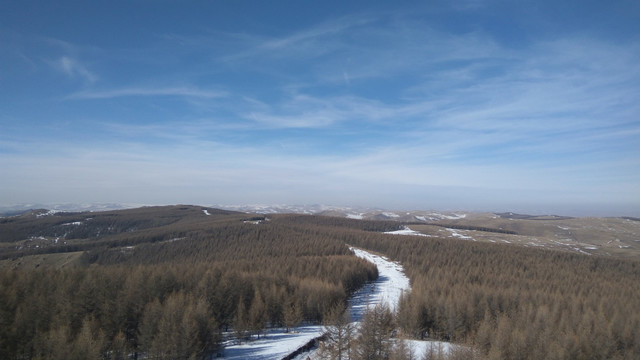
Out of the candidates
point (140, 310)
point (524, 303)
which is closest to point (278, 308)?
point (140, 310)

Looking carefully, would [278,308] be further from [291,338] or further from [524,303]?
[524,303]

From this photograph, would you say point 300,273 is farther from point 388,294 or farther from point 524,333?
point 524,333

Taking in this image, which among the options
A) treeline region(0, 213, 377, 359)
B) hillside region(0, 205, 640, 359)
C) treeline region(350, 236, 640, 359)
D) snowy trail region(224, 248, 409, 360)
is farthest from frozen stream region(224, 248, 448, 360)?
treeline region(350, 236, 640, 359)

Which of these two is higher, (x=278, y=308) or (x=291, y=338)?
(x=278, y=308)

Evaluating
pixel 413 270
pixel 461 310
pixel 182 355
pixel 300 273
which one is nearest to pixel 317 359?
pixel 182 355

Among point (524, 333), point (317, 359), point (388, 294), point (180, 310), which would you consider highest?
point (180, 310)

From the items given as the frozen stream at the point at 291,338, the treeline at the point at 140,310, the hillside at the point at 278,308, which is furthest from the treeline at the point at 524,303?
the treeline at the point at 140,310

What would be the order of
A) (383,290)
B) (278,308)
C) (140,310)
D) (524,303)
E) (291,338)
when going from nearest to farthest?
(140,310) → (291,338) → (278,308) → (524,303) → (383,290)

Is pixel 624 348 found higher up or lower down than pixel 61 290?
lower down

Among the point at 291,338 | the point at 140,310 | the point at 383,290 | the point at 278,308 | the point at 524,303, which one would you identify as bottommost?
the point at 383,290

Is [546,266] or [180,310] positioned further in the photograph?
[546,266]
